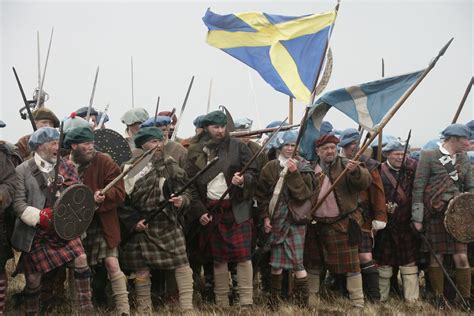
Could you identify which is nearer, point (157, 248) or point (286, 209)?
point (157, 248)

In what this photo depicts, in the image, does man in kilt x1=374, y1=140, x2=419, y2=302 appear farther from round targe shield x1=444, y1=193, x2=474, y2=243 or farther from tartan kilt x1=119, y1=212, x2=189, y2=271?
tartan kilt x1=119, y1=212, x2=189, y2=271

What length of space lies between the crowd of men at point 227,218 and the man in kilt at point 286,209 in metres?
0.01

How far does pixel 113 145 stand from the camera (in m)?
7.55

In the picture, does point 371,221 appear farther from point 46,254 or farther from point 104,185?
point 46,254

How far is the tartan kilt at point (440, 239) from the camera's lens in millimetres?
7730

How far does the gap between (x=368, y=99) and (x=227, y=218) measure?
6.43 ft

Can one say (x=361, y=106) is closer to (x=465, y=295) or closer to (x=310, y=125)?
(x=310, y=125)

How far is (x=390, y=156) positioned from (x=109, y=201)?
344 cm

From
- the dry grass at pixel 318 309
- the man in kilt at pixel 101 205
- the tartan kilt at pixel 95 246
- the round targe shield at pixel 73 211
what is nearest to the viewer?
the round targe shield at pixel 73 211

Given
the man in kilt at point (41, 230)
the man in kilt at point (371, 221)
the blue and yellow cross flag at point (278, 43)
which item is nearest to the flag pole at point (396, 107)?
the man in kilt at point (371, 221)

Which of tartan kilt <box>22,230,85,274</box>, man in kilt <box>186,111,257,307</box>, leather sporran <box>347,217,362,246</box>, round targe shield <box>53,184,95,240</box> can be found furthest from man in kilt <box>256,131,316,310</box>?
tartan kilt <box>22,230,85,274</box>

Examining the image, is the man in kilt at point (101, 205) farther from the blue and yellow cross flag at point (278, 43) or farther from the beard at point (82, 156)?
the blue and yellow cross flag at point (278, 43)

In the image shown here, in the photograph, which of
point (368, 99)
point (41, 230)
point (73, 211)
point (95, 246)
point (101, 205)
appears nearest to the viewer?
point (73, 211)

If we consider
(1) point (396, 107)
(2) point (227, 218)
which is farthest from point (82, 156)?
(1) point (396, 107)
